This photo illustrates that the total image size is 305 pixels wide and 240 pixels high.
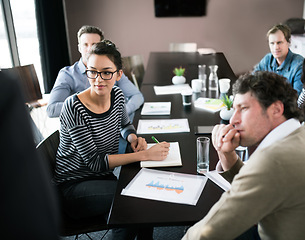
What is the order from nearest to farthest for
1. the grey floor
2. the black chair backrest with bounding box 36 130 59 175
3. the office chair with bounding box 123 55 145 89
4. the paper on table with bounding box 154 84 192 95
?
1. the black chair backrest with bounding box 36 130 59 175
2. the grey floor
3. the paper on table with bounding box 154 84 192 95
4. the office chair with bounding box 123 55 145 89

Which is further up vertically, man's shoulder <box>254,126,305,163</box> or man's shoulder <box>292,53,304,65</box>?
man's shoulder <box>254,126,305,163</box>

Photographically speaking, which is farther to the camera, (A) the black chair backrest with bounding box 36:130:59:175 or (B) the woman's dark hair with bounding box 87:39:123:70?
Result: (B) the woman's dark hair with bounding box 87:39:123:70

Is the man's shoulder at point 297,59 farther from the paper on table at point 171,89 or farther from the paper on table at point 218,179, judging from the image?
the paper on table at point 218,179

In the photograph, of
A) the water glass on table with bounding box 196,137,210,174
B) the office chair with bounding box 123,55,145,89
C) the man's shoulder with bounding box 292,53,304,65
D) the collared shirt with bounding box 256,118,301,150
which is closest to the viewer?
the collared shirt with bounding box 256,118,301,150

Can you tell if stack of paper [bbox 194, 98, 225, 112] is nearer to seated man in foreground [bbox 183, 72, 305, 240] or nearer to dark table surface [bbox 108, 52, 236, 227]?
dark table surface [bbox 108, 52, 236, 227]

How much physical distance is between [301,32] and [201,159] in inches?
191

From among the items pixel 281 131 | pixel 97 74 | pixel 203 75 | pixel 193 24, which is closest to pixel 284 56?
pixel 203 75

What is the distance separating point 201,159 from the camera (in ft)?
4.84

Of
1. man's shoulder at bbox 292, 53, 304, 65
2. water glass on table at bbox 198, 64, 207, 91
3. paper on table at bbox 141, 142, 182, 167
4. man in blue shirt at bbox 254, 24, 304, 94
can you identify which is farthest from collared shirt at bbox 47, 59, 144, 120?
man's shoulder at bbox 292, 53, 304, 65

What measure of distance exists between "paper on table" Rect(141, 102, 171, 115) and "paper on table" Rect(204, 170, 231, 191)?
0.89 metres

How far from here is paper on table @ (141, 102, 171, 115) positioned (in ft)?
7.50

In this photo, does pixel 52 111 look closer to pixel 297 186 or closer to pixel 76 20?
pixel 297 186

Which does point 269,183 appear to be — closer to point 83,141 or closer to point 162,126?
point 83,141

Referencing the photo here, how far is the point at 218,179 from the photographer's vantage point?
1.39 m
